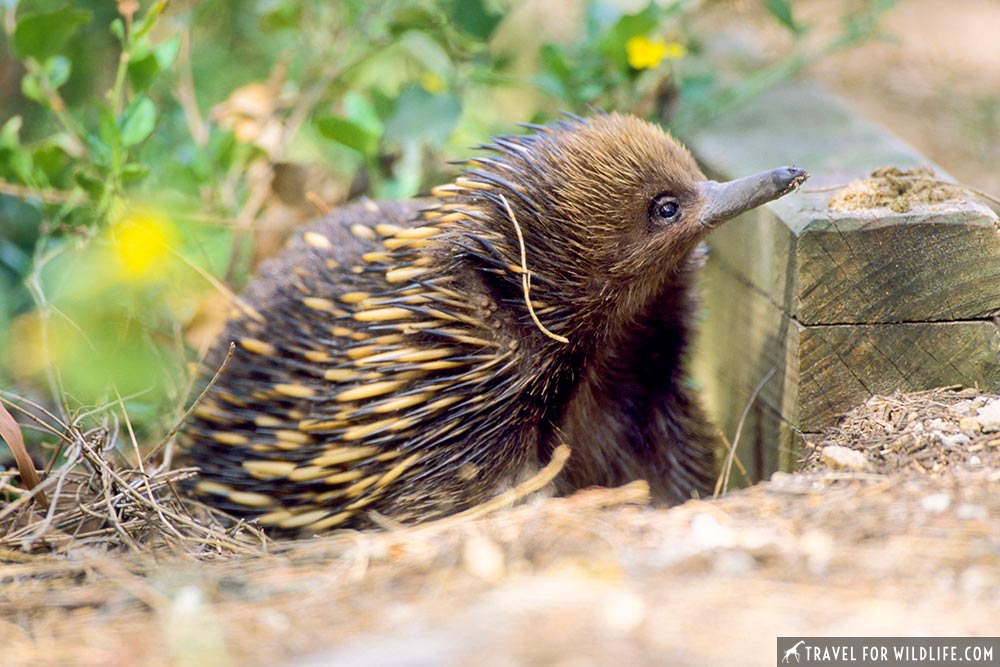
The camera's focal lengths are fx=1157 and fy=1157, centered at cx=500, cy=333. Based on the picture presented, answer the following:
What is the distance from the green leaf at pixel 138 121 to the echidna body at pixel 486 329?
85 centimetres

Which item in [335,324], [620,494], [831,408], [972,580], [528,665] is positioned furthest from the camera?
[335,324]

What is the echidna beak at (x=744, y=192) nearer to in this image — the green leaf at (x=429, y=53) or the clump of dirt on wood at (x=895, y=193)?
the clump of dirt on wood at (x=895, y=193)

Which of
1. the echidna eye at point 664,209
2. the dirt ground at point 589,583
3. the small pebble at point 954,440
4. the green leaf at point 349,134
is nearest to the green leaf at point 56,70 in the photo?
the green leaf at point 349,134

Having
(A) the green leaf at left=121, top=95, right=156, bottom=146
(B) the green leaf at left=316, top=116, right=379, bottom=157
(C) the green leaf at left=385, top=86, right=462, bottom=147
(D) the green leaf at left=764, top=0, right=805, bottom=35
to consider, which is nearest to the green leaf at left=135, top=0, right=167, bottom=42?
(A) the green leaf at left=121, top=95, right=156, bottom=146

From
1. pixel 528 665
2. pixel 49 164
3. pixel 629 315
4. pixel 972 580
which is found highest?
pixel 49 164

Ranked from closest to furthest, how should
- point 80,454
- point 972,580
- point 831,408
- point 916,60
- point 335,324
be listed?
point 972,580 → point 80,454 → point 831,408 → point 335,324 → point 916,60

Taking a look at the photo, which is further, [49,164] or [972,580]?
[49,164]

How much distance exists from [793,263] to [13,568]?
6.34ft

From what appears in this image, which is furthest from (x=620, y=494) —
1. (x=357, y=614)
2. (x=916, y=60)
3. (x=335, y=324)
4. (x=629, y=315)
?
(x=916, y=60)

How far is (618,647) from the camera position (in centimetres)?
165

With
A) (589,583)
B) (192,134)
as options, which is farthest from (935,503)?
(192,134)

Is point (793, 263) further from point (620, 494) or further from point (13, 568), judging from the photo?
point (13, 568)

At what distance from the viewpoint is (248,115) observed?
15.3 feet

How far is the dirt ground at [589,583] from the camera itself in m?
1.71
